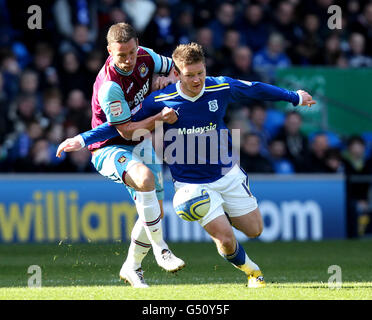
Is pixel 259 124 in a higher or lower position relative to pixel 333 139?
higher

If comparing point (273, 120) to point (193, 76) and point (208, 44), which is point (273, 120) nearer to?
point (208, 44)

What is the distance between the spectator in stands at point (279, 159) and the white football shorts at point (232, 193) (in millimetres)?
5616

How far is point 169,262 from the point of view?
734 centimetres

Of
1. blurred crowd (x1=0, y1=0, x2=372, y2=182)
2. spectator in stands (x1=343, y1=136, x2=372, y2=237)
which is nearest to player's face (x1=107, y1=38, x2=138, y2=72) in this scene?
blurred crowd (x1=0, y1=0, x2=372, y2=182)

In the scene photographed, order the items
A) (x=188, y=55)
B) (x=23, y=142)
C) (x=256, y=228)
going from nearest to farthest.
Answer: (x=188, y=55) → (x=256, y=228) → (x=23, y=142)

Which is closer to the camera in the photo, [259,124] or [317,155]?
[317,155]

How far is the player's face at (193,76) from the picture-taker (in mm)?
7070

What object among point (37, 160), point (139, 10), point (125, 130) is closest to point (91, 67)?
point (139, 10)

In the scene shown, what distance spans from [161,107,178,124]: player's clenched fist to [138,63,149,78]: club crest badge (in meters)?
0.68

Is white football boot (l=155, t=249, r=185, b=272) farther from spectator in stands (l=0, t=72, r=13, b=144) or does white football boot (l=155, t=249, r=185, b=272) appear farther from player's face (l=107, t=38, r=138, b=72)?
spectator in stands (l=0, t=72, r=13, b=144)

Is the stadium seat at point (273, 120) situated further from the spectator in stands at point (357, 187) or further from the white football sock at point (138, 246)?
the white football sock at point (138, 246)

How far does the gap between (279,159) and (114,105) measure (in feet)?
20.4

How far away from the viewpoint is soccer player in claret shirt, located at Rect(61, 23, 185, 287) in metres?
7.22
